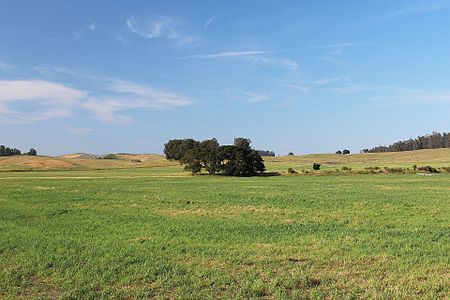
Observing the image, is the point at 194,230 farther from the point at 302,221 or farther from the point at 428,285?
the point at 428,285

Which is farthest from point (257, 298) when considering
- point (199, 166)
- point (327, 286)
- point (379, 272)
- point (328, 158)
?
point (328, 158)

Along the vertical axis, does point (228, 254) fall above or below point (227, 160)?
below

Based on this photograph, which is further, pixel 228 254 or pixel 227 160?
pixel 227 160

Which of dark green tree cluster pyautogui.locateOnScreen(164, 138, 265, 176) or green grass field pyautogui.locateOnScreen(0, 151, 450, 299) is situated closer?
green grass field pyautogui.locateOnScreen(0, 151, 450, 299)

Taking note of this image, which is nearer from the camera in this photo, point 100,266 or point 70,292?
point 70,292

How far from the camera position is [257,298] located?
8383mm

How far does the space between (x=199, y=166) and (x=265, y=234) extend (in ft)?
233

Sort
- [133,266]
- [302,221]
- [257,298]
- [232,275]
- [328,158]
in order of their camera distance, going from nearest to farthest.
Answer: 1. [257,298]
2. [232,275]
3. [133,266]
4. [302,221]
5. [328,158]

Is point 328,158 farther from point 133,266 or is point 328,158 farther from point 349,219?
point 133,266

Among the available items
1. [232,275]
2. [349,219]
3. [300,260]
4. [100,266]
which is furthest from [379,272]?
[349,219]

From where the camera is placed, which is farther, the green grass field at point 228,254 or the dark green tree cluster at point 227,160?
the dark green tree cluster at point 227,160

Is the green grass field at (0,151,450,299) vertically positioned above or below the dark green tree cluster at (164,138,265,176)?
below

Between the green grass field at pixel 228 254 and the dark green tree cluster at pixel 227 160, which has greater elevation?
the dark green tree cluster at pixel 227 160

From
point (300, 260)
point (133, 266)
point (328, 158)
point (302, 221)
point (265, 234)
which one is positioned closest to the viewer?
point (133, 266)
